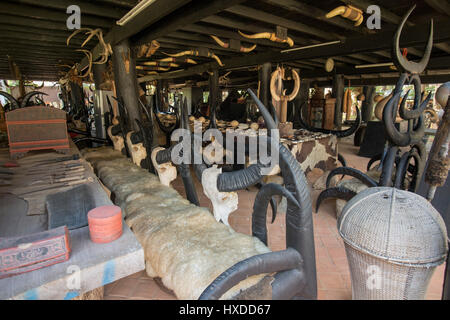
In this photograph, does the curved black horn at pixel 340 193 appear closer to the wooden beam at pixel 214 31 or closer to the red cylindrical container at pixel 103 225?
the red cylindrical container at pixel 103 225

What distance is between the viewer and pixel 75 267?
52.6 inches

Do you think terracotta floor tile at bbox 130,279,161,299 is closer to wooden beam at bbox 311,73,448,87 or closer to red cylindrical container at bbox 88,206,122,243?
red cylindrical container at bbox 88,206,122,243

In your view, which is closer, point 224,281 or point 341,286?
point 224,281

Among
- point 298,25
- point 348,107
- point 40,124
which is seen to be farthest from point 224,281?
point 348,107

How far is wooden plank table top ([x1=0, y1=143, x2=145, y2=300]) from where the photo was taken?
4.04 feet

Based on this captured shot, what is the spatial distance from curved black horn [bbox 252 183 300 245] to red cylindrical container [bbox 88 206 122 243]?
0.96 m

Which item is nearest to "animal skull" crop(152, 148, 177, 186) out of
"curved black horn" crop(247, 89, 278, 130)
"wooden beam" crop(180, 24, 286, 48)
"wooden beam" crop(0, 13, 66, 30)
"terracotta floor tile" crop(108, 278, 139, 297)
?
"terracotta floor tile" crop(108, 278, 139, 297)

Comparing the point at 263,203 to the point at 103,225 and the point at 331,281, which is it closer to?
the point at 103,225

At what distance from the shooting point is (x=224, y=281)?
50.3 inches

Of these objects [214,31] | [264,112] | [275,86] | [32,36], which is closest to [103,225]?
[264,112]

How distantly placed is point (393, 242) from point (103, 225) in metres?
1.73

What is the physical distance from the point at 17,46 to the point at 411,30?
890 centimetres

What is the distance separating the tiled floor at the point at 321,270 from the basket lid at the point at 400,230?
2.97 ft
